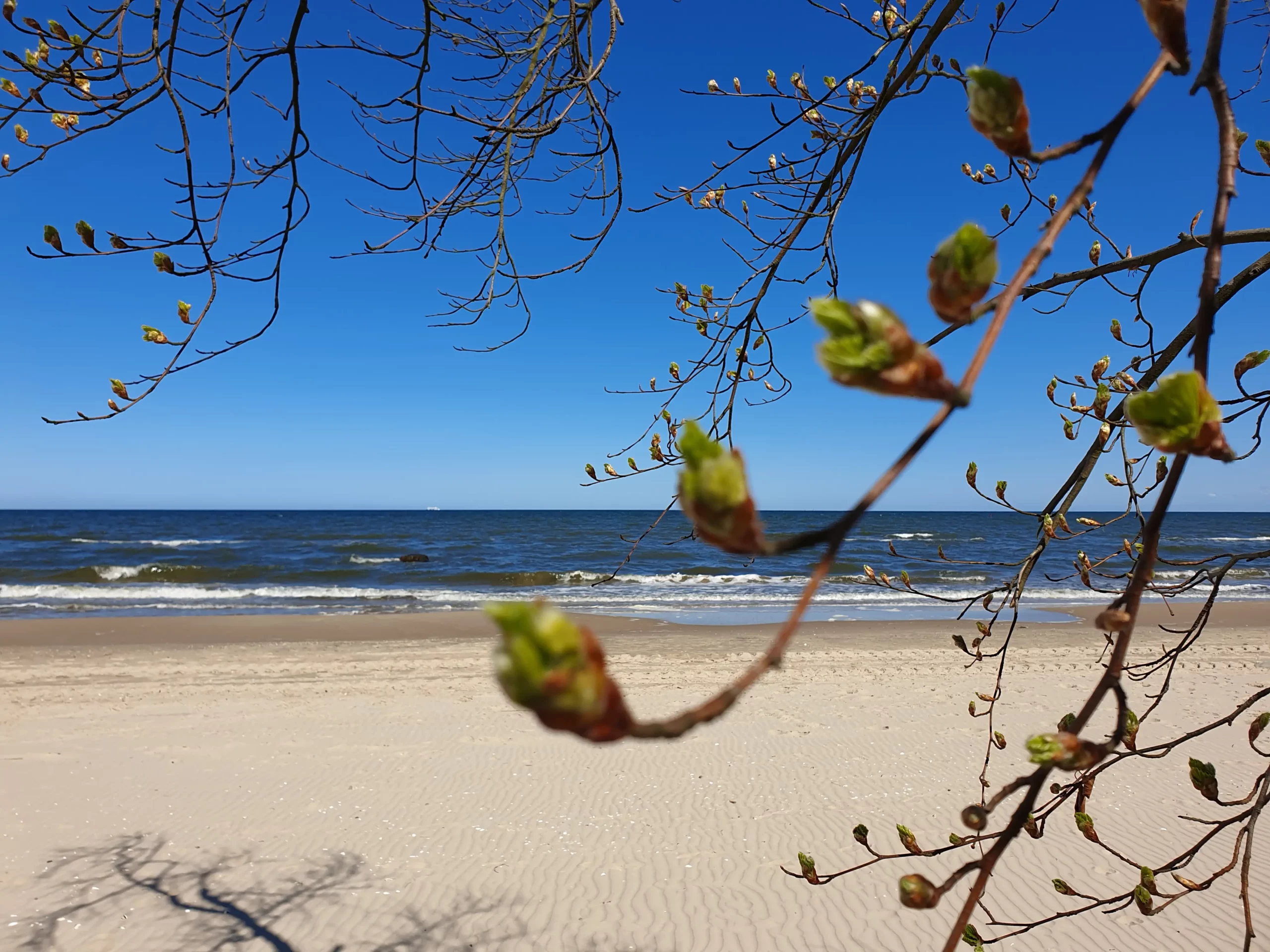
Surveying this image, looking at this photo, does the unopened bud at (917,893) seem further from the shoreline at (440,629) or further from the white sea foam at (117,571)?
the white sea foam at (117,571)

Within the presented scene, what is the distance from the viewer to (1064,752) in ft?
1.77

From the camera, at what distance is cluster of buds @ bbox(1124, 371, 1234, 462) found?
0.47 meters

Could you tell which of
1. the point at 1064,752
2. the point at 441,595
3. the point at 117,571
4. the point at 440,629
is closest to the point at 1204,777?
the point at 1064,752

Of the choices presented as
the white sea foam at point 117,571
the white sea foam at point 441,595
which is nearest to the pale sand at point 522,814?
the white sea foam at point 441,595

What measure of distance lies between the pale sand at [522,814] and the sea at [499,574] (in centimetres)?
163

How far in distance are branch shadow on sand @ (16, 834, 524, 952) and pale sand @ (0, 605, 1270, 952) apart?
0.02 meters

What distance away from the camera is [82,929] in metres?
4.32

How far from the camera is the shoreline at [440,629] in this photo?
12.8m

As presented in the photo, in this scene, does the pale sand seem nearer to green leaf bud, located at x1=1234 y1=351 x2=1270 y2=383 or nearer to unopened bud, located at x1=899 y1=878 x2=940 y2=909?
green leaf bud, located at x1=1234 y1=351 x2=1270 y2=383

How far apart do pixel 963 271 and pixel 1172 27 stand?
278mm

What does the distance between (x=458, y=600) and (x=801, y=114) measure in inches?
678

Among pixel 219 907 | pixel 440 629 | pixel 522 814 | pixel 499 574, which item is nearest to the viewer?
pixel 219 907

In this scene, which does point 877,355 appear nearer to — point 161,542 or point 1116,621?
point 1116,621

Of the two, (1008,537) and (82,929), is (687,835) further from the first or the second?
(1008,537)
